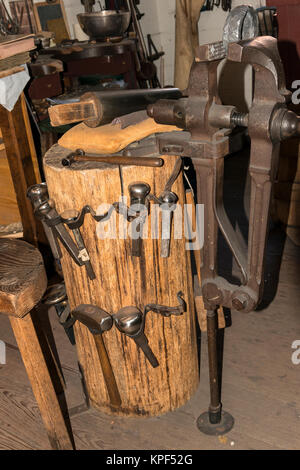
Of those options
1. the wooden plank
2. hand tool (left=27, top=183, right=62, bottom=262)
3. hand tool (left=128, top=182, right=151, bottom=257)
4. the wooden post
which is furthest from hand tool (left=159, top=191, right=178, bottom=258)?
the wooden plank

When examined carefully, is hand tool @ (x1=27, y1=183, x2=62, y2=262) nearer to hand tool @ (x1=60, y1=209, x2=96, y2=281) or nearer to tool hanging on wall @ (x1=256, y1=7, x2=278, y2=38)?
hand tool @ (x1=60, y1=209, x2=96, y2=281)

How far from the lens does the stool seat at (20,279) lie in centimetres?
133

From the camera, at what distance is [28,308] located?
1364 mm

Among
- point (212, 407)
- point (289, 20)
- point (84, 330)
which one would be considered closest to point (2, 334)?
point (84, 330)

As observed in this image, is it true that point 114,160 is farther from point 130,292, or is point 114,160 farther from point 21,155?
point 21,155

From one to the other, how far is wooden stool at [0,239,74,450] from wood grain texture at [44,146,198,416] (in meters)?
0.21

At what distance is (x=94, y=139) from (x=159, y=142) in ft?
0.81

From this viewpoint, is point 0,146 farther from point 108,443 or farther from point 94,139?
point 108,443

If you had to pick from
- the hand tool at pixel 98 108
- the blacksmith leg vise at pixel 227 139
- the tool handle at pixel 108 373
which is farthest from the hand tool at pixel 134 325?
the hand tool at pixel 98 108

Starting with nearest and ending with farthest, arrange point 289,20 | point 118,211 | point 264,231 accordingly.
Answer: point 264,231, point 118,211, point 289,20

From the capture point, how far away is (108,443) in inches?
71.2

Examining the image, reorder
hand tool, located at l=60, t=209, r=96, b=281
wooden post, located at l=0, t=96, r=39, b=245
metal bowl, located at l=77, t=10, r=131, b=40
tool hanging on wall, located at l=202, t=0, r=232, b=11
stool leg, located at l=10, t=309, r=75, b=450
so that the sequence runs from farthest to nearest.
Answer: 1. tool hanging on wall, located at l=202, t=0, r=232, b=11
2. metal bowl, located at l=77, t=10, r=131, b=40
3. wooden post, located at l=0, t=96, r=39, b=245
4. hand tool, located at l=60, t=209, r=96, b=281
5. stool leg, located at l=10, t=309, r=75, b=450

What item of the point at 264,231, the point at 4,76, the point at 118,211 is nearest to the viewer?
the point at 264,231

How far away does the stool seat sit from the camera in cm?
133
